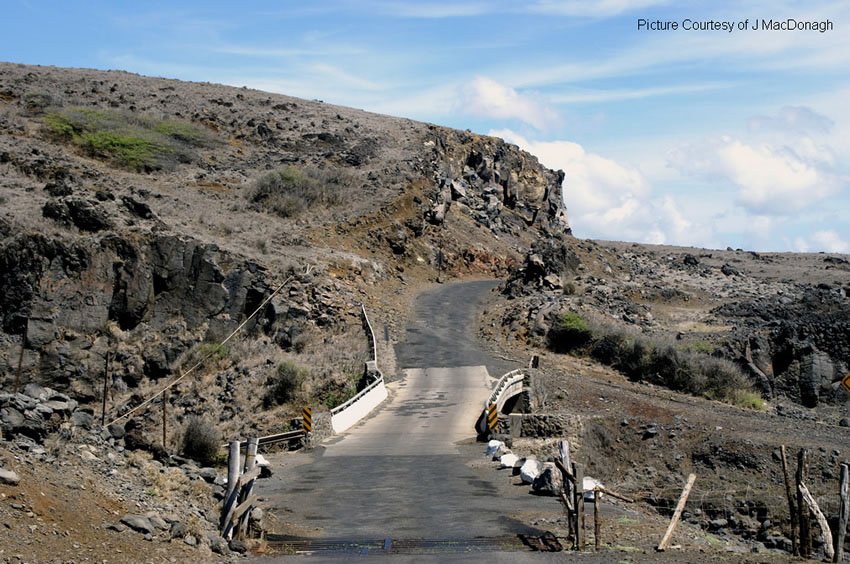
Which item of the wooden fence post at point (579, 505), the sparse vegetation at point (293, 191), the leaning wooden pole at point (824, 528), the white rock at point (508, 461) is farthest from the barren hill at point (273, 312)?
the leaning wooden pole at point (824, 528)

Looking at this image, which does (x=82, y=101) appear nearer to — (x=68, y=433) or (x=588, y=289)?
(x=588, y=289)

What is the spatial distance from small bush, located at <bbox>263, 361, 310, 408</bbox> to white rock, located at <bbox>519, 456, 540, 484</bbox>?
612 inches

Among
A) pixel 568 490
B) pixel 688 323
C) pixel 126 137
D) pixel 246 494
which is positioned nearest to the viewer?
pixel 246 494

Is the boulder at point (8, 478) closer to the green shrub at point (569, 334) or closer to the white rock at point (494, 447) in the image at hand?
the white rock at point (494, 447)

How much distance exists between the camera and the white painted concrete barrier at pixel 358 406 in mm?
29766

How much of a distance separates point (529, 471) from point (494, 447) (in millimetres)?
3924

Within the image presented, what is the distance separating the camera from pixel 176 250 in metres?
45.2

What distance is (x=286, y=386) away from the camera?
117 feet

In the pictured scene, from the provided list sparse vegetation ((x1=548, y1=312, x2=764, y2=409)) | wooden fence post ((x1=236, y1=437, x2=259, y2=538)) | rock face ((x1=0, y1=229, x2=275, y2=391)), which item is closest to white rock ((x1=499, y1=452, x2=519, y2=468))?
wooden fence post ((x1=236, y1=437, x2=259, y2=538))

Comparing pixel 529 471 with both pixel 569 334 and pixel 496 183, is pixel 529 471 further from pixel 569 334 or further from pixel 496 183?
pixel 496 183

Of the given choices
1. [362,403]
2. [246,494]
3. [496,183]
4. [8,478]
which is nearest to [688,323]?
[362,403]

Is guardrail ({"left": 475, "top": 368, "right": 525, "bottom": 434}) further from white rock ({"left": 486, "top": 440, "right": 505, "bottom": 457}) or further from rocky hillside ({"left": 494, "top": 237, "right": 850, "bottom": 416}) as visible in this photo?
rocky hillside ({"left": 494, "top": 237, "right": 850, "bottom": 416})

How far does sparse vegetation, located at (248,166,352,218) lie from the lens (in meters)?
64.4

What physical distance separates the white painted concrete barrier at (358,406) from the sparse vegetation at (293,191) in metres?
30.1
